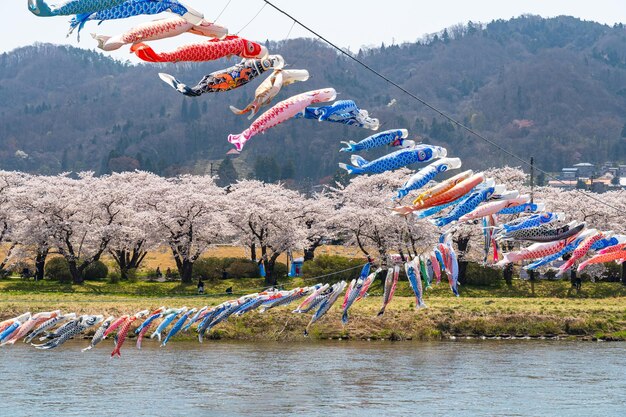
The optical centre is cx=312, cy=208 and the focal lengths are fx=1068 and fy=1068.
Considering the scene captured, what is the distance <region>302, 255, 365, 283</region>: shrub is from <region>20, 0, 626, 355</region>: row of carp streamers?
28462 millimetres

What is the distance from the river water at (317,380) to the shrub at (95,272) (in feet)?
76.1

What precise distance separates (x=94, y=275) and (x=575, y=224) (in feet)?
143

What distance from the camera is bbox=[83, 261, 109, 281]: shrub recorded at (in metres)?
69.2

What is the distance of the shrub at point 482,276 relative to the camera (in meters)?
67.4

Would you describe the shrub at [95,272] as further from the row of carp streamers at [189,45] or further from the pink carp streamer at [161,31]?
the pink carp streamer at [161,31]

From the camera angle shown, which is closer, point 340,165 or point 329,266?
point 340,165

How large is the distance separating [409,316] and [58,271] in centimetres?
2758

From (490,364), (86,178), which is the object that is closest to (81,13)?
(490,364)

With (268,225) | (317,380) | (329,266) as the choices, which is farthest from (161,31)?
(268,225)

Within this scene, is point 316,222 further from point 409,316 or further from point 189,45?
point 189,45

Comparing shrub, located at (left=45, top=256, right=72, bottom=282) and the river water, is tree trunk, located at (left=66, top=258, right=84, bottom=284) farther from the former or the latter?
the river water

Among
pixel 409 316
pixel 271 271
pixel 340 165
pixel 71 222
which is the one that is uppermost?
pixel 71 222

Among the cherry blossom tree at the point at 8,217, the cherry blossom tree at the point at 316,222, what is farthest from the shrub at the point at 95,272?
the cherry blossom tree at the point at 316,222

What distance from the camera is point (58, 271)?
68562mm
